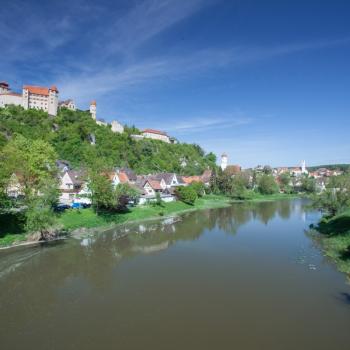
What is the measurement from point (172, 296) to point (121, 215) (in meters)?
25.7

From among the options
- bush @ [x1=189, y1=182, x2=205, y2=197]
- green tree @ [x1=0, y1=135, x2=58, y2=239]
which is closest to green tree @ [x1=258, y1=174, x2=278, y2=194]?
bush @ [x1=189, y1=182, x2=205, y2=197]

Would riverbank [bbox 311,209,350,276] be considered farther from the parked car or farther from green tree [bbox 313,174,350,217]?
the parked car

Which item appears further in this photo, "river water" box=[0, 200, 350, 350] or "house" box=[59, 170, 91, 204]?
"house" box=[59, 170, 91, 204]

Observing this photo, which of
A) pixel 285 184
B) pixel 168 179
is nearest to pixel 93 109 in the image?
pixel 168 179

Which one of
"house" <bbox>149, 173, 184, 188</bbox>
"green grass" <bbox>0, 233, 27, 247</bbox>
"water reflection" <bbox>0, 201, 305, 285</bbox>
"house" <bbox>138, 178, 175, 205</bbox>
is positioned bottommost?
"water reflection" <bbox>0, 201, 305, 285</bbox>

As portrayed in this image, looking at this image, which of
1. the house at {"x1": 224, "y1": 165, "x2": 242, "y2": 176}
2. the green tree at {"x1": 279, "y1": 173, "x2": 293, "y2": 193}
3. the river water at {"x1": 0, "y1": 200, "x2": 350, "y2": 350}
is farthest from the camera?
the green tree at {"x1": 279, "y1": 173, "x2": 293, "y2": 193}

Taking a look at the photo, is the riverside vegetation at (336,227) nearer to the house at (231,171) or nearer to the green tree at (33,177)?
the green tree at (33,177)

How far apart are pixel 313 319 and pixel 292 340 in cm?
251

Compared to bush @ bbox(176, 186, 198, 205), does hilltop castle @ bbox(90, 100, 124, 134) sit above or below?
above

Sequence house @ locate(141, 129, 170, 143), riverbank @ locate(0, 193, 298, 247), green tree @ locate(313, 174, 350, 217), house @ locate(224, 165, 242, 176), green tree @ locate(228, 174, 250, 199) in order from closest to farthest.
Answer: riverbank @ locate(0, 193, 298, 247), green tree @ locate(313, 174, 350, 217), green tree @ locate(228, 174, 250, 199), house @ locate(224, 165, 242, 176), house @ locate(141, 129, 170, 143)

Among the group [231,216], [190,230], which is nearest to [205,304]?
[190,230]

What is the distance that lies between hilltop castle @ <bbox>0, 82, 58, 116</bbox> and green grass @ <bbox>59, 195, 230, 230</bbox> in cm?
5432

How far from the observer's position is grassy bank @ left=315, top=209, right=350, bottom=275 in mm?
24131

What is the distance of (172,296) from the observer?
57.8ft
